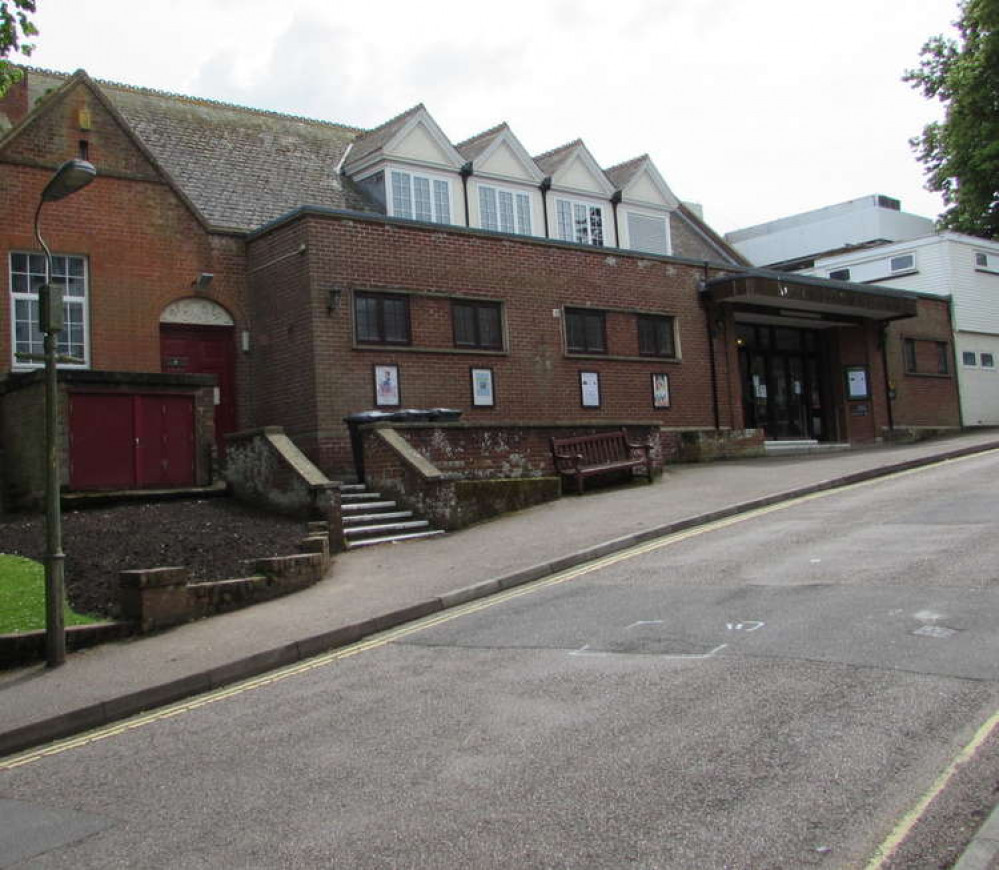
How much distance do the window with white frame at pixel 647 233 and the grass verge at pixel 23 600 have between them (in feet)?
64.8

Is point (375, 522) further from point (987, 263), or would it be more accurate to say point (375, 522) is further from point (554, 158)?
point (987, 263)

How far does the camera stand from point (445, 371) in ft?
65.1

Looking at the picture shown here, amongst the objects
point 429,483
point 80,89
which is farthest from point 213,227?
point 429,483

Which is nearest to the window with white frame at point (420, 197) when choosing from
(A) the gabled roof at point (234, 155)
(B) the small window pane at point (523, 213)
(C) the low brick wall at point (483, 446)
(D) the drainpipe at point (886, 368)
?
(A) the gabled roof at point (234, 155)

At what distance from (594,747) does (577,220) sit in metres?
22.6

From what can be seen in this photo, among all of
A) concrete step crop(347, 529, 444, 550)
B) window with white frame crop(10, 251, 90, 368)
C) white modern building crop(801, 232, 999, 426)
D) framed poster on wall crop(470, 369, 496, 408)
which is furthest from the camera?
white modern building crop(801, 232, 999, 426)

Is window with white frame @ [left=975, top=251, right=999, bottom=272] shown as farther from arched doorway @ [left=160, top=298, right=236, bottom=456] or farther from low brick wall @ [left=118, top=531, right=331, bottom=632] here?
low brick wall @ [left=118, top=531, right=331, bottom=632]

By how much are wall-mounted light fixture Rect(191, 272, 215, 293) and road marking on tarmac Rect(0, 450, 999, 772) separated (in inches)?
427

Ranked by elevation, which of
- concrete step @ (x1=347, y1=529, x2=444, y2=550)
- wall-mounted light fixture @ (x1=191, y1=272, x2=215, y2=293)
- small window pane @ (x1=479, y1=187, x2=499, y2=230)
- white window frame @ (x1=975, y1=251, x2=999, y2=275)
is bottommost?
concrete step @ (x1=347, y1=529, x2=444, y2=550)

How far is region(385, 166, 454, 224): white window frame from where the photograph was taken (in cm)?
2338

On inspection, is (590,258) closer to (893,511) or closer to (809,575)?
(893,511)

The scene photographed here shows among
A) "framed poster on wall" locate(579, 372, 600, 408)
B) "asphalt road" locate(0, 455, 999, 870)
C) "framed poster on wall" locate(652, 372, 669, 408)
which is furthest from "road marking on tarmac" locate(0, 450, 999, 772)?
"framed poster on wall" locate(652, 372, 669, 408)

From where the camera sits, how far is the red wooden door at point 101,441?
14.6m

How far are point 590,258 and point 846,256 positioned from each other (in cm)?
1629
